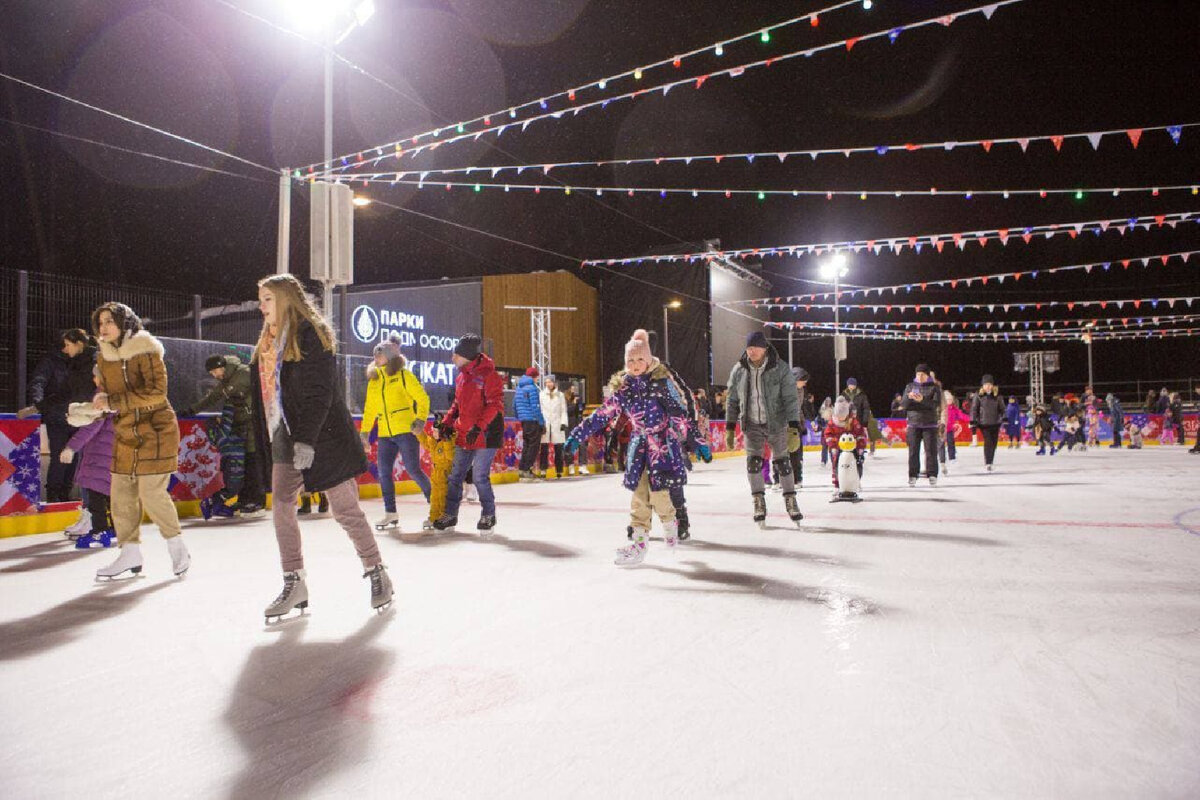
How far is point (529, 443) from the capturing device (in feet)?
48.4

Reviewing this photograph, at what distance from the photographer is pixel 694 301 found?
3594 cm

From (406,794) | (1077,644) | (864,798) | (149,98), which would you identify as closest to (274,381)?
(406,794)

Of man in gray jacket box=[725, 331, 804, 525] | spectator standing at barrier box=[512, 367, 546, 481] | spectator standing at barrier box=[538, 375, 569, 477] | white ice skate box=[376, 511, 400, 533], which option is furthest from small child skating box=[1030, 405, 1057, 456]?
→ white ice skate box=[376, 511, 400, 533]

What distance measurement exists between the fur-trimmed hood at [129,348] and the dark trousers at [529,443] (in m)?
9.23

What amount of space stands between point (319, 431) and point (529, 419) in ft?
33.8

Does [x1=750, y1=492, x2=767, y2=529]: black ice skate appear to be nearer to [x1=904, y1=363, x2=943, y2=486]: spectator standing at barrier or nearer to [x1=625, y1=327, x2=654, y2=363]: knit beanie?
[x1=625, y1=327, x2=654, y2=363]: knit beanie

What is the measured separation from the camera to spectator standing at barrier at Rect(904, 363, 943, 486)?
12.1 m

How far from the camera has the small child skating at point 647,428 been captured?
5.78 m

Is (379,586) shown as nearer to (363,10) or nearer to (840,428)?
(840,428)

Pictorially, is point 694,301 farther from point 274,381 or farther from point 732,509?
point 274,381

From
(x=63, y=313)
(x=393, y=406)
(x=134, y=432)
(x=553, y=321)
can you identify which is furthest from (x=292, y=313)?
(x=553, y=321)

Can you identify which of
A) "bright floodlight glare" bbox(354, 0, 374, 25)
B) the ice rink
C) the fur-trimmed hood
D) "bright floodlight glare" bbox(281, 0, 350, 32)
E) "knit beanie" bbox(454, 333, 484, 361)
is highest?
"bright floodlight glare" bbox(354, 0, 374, 25)

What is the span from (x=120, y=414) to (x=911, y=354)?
48.9 meters

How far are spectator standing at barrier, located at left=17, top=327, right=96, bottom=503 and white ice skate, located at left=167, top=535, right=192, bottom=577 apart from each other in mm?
2853
